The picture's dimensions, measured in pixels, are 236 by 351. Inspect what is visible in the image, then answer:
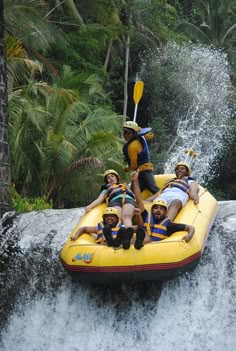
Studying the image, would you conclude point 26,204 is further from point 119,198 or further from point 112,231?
point 112,231

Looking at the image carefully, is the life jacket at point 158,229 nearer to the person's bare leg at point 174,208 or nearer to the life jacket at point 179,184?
the person's bare leg at point 174,208

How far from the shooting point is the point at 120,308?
775cm

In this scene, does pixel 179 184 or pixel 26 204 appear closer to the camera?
pixel 179 184

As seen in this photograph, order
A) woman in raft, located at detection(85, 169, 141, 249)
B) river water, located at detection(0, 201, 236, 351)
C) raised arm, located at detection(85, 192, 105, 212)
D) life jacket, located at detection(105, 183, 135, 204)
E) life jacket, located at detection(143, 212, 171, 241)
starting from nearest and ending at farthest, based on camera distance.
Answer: river water, located at detection(0, 201, 236, 351), life jacket, located at detection(143, 212, 171, 241), woman in raft, located at detection(85, 169, 141, 249), life jacket, located at detection(105, 183, 135, 204), raised arm, located at detection(85, 192, 105, 212)

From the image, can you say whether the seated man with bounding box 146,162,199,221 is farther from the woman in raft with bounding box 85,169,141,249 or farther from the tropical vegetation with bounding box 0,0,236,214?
the tropical vegetation with bounding box 0,0,236,214

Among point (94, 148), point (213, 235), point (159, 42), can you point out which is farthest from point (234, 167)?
point (213, 235)

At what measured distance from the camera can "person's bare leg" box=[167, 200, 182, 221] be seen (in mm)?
8328

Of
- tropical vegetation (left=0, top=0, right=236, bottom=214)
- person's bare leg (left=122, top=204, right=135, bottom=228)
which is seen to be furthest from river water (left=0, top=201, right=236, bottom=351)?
tropical vegetation (left=0, top=0, right=236, bottom=214)

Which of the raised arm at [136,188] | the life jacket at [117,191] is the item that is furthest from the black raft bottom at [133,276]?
the life jacket at [117,191]

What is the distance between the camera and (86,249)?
7.38 m

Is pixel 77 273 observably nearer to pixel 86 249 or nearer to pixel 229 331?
pixel 86 249

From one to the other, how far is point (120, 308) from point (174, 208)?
4.66 ft

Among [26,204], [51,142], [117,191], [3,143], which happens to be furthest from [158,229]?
[51,142]

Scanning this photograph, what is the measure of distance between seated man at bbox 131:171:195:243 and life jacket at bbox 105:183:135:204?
59 centimetres
